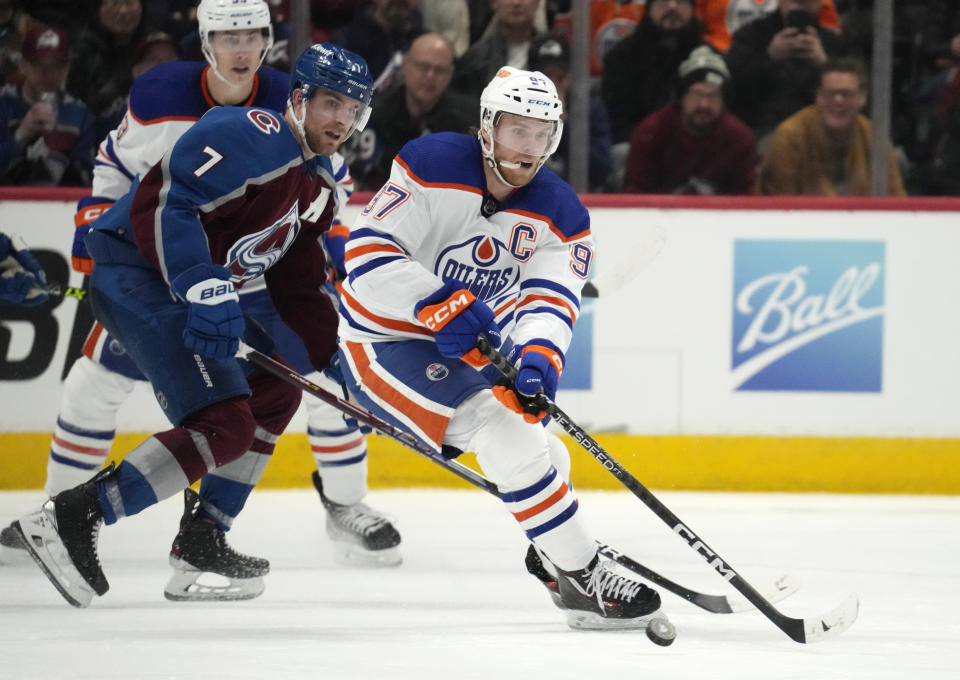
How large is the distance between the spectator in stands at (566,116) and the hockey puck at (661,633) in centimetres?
234

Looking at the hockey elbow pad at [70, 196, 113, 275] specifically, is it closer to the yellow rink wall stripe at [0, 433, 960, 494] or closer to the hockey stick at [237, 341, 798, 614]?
the hockey stick at [237, 341, 798, 614]

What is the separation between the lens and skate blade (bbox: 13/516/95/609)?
9.08 ft

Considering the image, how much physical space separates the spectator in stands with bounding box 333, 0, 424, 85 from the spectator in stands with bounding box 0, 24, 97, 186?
2.92ft

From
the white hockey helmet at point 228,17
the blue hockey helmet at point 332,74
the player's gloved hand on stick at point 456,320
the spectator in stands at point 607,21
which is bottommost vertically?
the player's gloved hand on stick at point 456,320

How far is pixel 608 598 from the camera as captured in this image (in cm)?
269

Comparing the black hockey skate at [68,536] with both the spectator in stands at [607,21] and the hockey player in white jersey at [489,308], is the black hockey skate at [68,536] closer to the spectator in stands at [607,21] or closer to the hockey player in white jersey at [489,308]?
the hockey player in white jersey at [489,308]

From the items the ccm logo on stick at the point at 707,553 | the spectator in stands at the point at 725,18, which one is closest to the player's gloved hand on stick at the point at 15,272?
the ccm logo on stick at the point at 707,553

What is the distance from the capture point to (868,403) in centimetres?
455

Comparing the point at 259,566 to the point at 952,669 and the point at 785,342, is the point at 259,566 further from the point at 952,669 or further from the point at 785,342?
the point at 785,342

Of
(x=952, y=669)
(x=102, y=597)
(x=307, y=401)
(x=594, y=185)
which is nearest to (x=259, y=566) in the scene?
(x=102, y=597)

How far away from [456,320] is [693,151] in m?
2.24

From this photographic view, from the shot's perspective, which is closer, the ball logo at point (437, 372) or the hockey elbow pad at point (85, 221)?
the ball logo at point (437, 372)

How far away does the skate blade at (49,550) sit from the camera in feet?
9.08

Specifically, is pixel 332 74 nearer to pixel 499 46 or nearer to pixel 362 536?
pixel 362 536
